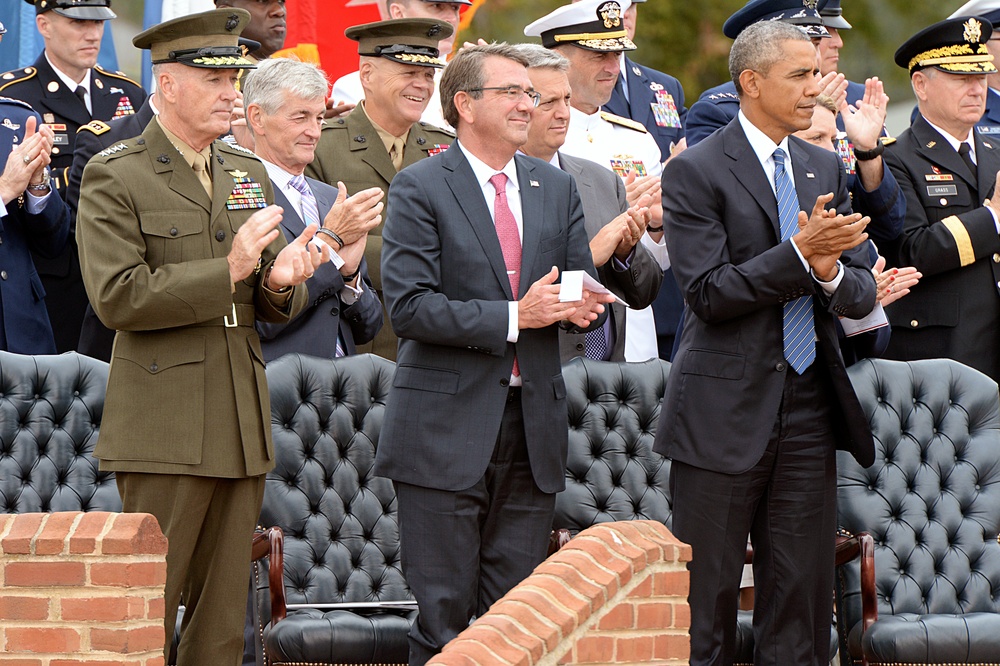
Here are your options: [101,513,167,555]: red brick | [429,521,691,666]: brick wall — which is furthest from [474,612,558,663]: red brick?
[101,513,167,555]: red brick

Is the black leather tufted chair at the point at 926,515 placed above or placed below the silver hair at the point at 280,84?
below

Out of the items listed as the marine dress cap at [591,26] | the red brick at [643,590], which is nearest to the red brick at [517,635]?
the red brick at [643,590]

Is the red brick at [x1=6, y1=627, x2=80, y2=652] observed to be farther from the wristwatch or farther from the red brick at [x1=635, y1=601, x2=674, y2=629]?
the wristwatch

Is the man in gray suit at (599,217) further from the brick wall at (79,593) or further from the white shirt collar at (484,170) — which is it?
the brick wall at (79,593)

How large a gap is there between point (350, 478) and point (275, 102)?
→ 1454 mm

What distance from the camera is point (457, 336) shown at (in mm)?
4688

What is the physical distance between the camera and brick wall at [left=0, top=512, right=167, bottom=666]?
4.36 m

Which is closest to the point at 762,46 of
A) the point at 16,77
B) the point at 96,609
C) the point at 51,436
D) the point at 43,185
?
the point at 96,609

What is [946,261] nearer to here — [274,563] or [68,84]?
[274,563]

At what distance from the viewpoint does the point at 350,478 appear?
5.81m

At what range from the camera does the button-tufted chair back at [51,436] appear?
5578mm

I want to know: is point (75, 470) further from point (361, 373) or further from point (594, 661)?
point (594, 661)

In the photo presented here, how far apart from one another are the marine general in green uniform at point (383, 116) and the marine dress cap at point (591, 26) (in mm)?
719

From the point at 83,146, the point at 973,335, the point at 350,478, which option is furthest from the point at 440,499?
the point at 973,335
